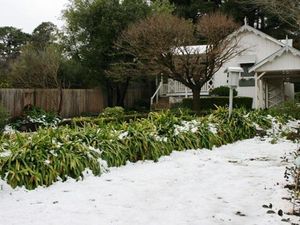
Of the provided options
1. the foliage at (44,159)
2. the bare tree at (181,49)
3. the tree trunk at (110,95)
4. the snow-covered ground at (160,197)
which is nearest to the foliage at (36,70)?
the tree trunk at (110,95)

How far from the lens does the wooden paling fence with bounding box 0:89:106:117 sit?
19.5 m

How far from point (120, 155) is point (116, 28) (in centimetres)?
1739

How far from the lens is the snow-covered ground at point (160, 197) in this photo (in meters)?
4.79

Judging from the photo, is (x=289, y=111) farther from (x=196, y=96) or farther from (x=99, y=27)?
(x=99, y=27)

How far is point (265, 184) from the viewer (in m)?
6.44

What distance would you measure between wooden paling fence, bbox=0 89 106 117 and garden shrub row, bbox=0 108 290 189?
10640mm

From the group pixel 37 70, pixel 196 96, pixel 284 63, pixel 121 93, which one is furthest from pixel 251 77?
pixel 37 70

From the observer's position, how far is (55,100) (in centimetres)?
2217

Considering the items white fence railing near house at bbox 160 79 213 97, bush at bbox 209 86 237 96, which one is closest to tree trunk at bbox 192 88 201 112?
bush at bbox 209 86 237 96

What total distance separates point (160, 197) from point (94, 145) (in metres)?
2.43

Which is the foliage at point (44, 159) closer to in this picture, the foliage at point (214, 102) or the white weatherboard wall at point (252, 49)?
the foliage at point (214, 102)

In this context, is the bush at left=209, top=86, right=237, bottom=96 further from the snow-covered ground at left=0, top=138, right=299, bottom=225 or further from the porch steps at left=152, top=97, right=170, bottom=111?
the snow-covered ground at left=0, top=138, right=299, bottom=225

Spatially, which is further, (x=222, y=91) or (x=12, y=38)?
(x=12, y=38)

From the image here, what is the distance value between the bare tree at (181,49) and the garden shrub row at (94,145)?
697 centimetres
